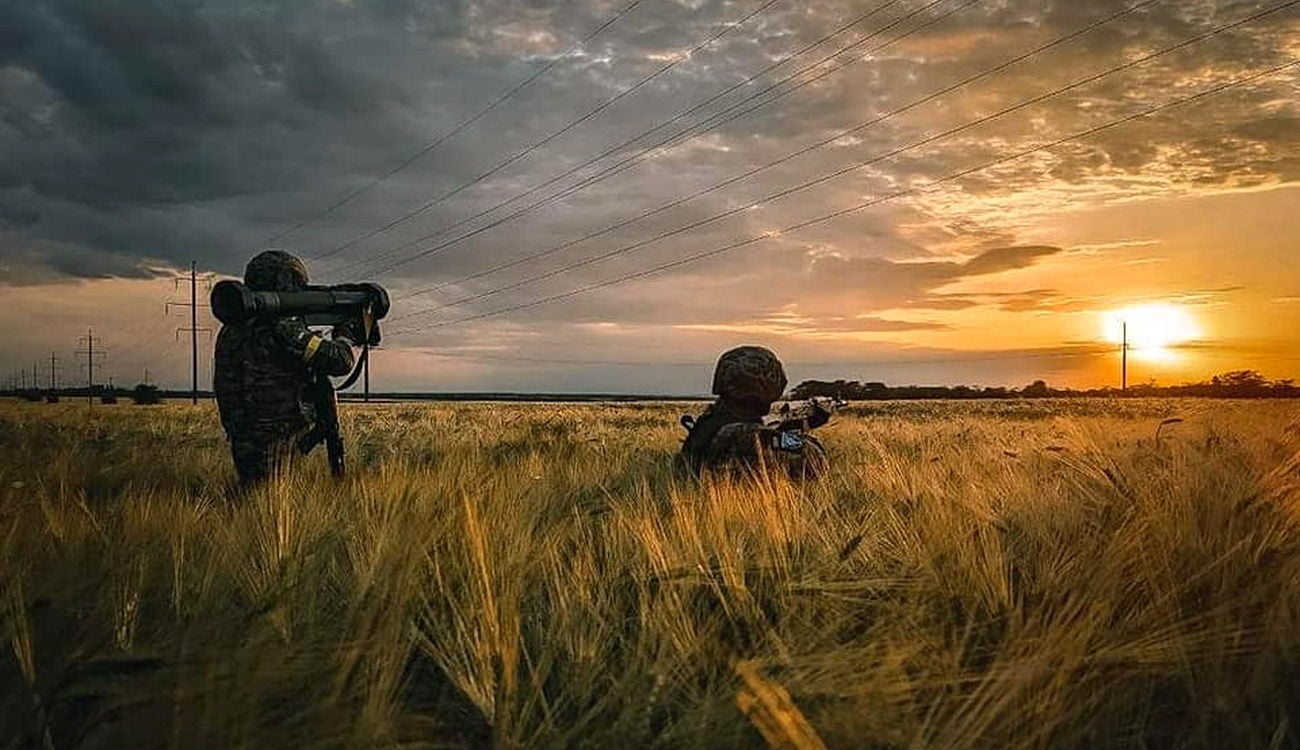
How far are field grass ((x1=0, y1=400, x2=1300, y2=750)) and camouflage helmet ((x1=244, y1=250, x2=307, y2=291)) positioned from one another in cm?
324

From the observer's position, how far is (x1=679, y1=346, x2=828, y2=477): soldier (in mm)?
7445

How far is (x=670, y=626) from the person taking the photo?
7.98ft

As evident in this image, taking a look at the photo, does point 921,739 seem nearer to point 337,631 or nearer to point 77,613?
point 337,631

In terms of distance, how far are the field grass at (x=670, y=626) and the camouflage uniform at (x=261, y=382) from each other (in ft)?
9.58

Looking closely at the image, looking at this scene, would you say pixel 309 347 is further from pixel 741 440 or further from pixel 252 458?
pixel 741 440

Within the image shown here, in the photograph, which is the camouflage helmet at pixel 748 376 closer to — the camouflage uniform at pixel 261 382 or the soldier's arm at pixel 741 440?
the soldier's arm at pixel 741 440

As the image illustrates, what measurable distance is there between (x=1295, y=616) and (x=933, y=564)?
100cm

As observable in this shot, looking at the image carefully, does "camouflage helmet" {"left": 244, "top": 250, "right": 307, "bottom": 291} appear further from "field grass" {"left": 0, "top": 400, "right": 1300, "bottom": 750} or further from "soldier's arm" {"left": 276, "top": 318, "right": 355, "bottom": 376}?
"field grass" {"left": 0, "top": 400, "right": 1300, "bottom": 750}

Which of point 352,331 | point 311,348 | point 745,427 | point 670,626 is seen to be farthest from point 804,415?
point 670,626

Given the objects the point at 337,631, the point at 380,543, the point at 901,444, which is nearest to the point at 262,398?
the point at 380,543

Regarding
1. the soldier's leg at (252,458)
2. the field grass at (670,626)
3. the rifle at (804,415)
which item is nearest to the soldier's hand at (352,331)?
the soldier's leg at (252,458)

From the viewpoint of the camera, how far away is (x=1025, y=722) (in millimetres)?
2064

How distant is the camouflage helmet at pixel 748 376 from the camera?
7969 millimetres

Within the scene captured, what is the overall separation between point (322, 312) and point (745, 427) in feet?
11.6
